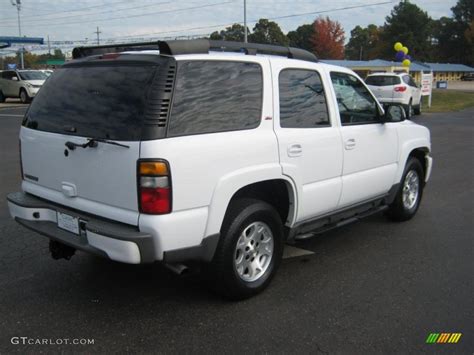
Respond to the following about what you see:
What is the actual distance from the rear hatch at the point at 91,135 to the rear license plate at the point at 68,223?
10 cm

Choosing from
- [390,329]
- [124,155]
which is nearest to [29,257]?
[124,155]

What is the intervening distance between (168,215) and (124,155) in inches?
18.9

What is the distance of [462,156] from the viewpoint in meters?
10.5

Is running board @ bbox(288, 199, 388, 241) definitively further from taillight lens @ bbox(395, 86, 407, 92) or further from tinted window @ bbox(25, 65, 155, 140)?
taillight lens @ bbox(395, 86, 407, 92)

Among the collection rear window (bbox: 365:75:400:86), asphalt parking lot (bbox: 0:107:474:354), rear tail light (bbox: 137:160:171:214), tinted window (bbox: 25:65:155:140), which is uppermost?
rear window (bbox: 365:75:400:86)

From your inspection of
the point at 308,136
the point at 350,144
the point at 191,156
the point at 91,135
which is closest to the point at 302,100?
the point at 308,136

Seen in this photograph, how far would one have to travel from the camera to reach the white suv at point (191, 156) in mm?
3064

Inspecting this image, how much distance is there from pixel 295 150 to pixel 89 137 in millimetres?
1605

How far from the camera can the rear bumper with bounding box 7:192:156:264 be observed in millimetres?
3004

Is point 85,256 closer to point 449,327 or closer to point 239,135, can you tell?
point 239,135

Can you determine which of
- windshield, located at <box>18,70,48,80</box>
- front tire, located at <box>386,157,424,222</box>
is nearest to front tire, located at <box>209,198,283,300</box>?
front tire, located at <box>386,157,424,222</box>

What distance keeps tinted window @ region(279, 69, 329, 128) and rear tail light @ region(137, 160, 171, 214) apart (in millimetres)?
1229

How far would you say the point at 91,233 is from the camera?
3191 millimetres

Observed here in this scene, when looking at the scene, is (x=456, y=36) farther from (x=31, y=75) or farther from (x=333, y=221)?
(x=333, y=221)
